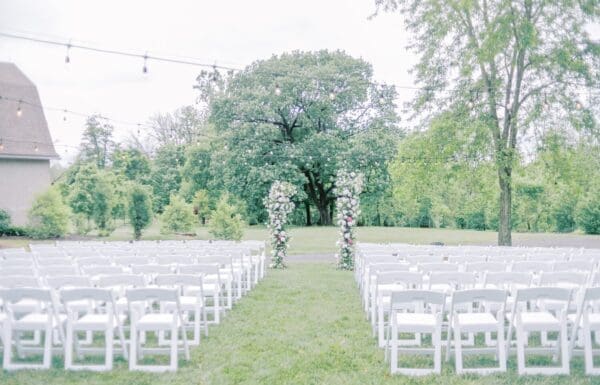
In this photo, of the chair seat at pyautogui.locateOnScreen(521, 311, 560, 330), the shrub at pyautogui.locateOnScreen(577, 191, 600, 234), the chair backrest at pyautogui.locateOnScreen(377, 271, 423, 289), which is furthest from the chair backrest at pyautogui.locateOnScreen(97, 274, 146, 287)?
the shrub at pyautogui.locateOnScreen(577, 191, 600, 234)

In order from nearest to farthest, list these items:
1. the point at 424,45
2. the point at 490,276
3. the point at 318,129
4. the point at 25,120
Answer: the point at 490,276 → the point at 424,45 → the point at 25,120 → the point at 318,129

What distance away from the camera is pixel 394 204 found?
39781 mm

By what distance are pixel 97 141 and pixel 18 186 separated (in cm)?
2584

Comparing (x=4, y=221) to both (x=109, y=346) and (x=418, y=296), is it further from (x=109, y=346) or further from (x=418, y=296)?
(x=418, y=296)

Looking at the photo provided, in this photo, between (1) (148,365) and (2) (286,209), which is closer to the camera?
(1) (148,365)

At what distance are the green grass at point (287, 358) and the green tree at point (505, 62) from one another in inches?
434

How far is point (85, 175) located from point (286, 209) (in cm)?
1266

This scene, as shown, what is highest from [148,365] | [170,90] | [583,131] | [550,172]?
[170,90]

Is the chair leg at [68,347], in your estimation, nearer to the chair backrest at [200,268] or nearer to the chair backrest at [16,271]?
the chair backrest at [16,271]

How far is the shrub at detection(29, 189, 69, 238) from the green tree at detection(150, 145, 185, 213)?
69.0ft

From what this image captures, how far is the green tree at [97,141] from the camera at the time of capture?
168 ft

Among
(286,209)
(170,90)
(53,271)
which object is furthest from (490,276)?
(170,90)

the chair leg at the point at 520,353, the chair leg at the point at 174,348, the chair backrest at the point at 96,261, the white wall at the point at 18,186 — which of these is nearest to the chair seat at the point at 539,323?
the chair leg at the point at 520,353

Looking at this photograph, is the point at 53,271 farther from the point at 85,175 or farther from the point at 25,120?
the point at 25,120
